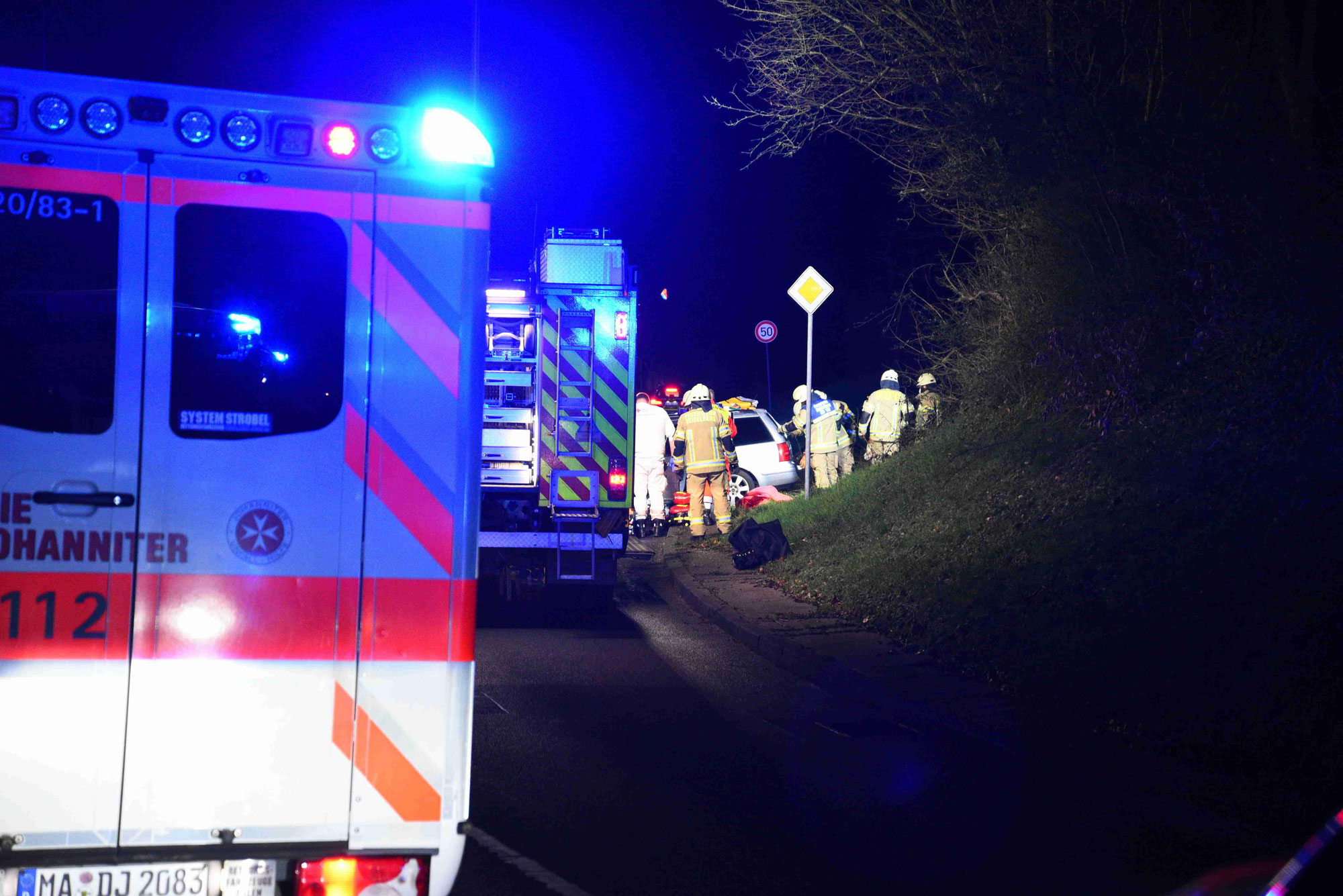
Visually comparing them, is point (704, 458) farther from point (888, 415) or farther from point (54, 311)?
point (54, 311)

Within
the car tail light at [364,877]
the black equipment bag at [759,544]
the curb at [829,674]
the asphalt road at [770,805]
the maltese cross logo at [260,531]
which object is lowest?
the asphalt road at [770,805]

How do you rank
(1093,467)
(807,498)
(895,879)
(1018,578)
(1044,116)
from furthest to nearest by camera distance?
(807,498)
(1044,116)
(1093,467)
(1018,578)
(895,879)

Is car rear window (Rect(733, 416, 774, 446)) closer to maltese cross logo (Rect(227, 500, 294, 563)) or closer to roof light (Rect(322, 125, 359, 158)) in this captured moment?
roof light (Rect(322, 125, 359, 158))

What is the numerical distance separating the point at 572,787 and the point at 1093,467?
6453 millimetres

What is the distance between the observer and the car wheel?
22.2 m

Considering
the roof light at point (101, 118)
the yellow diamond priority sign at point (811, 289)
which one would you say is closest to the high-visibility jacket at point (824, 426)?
the yellow diamond priority sign at point (811, 289)

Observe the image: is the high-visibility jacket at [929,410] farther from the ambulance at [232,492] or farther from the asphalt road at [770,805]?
the ambulance at [232,492]

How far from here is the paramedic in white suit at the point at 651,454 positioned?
17.7 metres

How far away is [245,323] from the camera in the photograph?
3547mm

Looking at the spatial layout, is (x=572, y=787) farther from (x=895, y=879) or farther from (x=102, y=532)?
(x=102, y=532)

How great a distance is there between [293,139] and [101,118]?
0.51 metres

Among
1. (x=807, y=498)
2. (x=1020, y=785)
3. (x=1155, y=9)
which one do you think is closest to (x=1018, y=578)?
(x=1020, y=785)

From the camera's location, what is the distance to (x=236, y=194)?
3514 mm

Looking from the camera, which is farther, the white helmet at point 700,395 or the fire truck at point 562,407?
the white helmet at point 700,395
